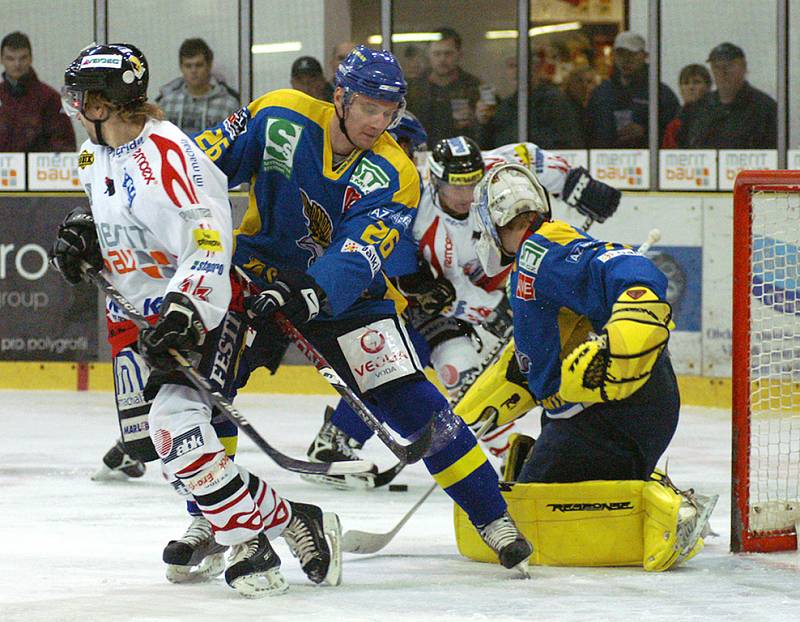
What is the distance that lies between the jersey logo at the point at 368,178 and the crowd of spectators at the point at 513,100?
3.83 metres

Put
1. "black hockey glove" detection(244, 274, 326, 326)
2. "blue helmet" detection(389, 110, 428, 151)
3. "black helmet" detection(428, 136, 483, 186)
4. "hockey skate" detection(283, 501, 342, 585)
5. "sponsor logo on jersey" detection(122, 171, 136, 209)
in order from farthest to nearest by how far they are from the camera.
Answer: "blue helmet" detection(389, 110, 428, 151)
"black helmet" detection(428, 136, 483, 186)
"hockey skate" detection(283, 501, 342, 585)
"black hockey glove" detection(244, 274, 326, 326)
"sponsor logo on jersey" detection(122, 171, 136, 209)

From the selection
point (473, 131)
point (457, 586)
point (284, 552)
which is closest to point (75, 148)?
point (473, 131)

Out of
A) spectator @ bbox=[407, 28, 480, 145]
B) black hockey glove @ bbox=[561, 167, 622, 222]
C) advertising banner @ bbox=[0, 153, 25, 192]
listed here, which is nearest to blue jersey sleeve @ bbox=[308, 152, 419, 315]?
black hockey glove @ bbox=[561, 167, 622, 222]

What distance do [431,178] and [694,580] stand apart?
1.99m

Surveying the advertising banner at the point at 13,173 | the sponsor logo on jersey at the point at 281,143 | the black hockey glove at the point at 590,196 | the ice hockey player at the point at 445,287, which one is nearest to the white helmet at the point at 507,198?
the sponsor logo on jersey at the point at 281,143

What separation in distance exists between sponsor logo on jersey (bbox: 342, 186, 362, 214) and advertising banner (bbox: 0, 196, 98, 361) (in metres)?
3.91

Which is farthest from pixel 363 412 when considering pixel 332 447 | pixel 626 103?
pixel 626 103

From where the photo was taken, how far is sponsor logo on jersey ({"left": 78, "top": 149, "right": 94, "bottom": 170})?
2918mm

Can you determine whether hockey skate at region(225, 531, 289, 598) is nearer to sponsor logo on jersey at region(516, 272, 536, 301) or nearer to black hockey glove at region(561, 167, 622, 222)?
sponsor logo on jersey at region(516, 272, 536, 301)

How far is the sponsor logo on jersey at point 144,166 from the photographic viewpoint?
2.76 meters

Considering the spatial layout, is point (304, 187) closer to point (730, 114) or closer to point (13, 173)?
point (730, 114)

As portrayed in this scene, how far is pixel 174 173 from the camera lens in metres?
2.77

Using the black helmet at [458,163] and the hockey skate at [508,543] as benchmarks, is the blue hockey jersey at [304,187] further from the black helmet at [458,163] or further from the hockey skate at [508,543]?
the black helmet at [458,163]

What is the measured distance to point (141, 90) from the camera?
2844mm
